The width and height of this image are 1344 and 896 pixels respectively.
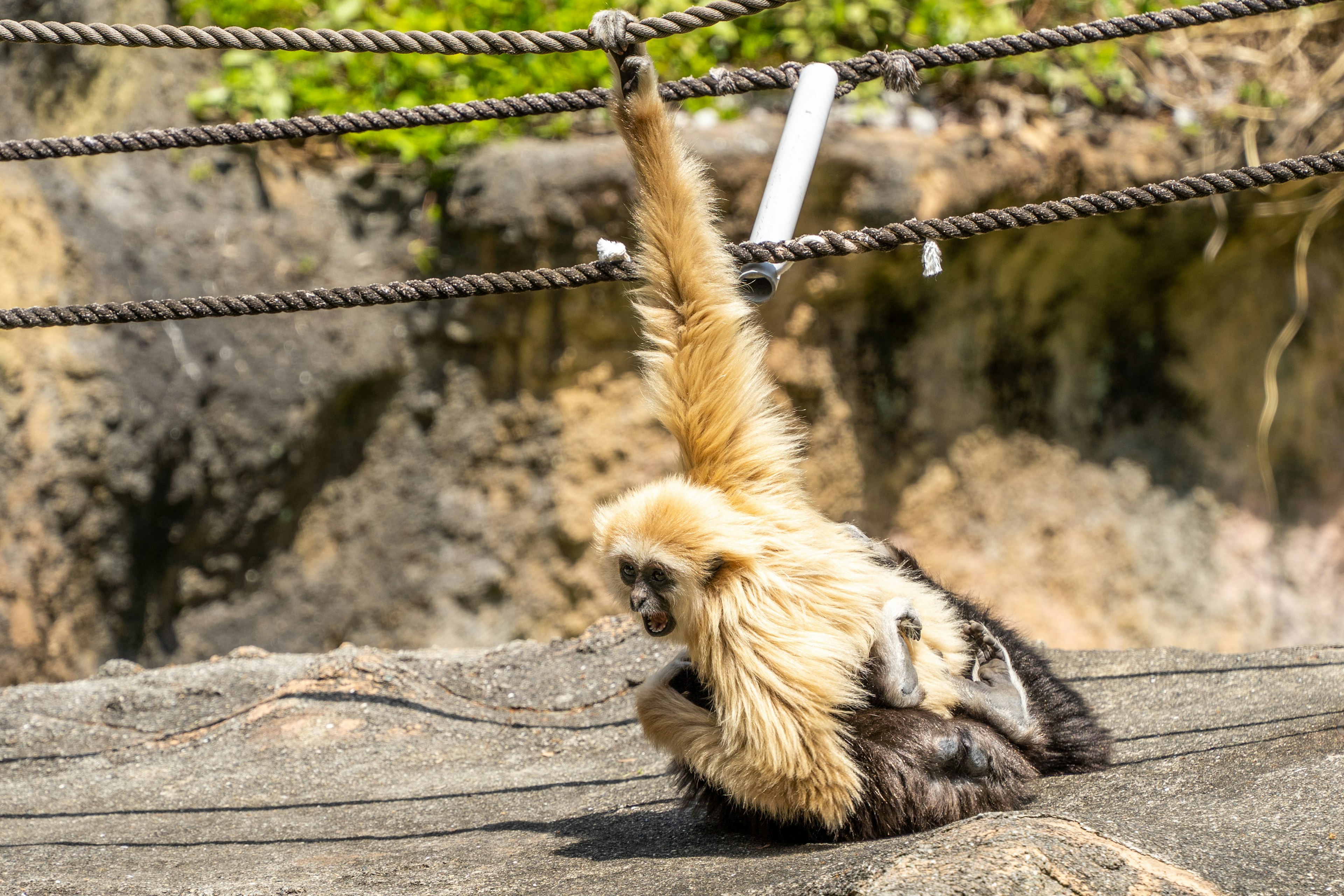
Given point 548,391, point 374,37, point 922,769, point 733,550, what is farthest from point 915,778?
point 548,391

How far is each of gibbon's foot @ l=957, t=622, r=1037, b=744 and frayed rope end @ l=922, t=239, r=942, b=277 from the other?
3.62 ft

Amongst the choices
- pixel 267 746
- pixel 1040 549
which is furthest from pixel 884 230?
pixel 1040 549

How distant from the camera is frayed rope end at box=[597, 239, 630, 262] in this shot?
10.4 ft

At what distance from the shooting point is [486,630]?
7883 mm

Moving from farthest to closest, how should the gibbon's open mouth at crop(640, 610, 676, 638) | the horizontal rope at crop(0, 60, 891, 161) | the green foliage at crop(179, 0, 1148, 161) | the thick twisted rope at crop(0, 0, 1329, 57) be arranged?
the green foliage at crop(179, 0, 1148, 161) < the horizontal rope at crop(0, 60, 891, 161) < the gibbon's open mouth at crop(640, 610, 676, 638) < the thick twisted rope at crop(0, 0, 1329, 57)

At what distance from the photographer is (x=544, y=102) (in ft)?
11.5

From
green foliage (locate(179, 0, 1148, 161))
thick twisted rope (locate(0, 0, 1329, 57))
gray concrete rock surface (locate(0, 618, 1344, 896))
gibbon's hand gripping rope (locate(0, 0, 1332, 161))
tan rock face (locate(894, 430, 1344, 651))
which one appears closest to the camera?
gray concrete rock surface (locate(0, 618, 1344, 896))

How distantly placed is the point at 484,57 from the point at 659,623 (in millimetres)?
5281

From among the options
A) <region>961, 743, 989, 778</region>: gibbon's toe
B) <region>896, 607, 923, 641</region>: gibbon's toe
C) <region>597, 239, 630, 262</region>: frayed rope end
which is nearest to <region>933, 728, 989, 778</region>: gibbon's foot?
<region>961, 743, 989, 778</region>: gibbon's toe

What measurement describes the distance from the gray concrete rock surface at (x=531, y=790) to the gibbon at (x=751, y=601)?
233mm

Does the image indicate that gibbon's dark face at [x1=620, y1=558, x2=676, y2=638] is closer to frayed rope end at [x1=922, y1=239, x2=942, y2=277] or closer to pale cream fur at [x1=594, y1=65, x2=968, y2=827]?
pale cream fur at [x1=594, y1=65, x2=968, y2=827]

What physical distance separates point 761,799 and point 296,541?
5186 mm

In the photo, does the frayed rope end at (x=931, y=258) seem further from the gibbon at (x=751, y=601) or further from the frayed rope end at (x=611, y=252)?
the frayed rope end at (x=611, y=252)

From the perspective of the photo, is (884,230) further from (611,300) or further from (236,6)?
(236,6)
